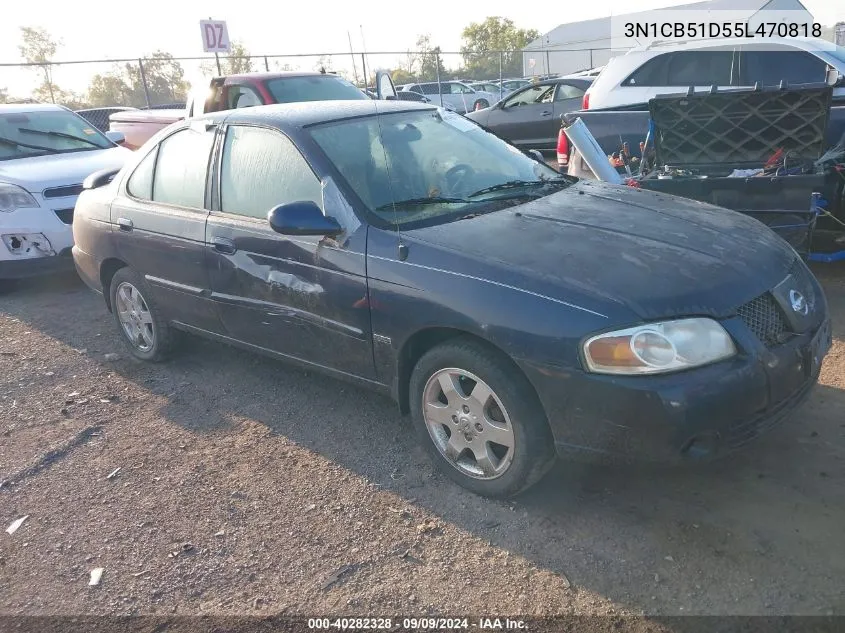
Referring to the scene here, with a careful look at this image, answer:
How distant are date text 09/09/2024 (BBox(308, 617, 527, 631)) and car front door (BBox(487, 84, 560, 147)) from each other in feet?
35.6

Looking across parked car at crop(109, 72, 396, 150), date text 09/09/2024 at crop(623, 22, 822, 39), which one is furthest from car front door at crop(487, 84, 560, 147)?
parked car at crop(109, 72, 396, 150)

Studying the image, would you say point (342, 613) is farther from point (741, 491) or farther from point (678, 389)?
point (741, 491)

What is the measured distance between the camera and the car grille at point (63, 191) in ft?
23.4

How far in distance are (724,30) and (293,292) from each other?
11019 millimetres

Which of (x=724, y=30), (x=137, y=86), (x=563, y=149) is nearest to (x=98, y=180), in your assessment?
(x=563, y=149)

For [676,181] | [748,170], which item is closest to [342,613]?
[676,181]

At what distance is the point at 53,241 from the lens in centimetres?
706

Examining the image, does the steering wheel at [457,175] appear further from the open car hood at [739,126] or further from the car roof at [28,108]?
the car roof at [28,108]

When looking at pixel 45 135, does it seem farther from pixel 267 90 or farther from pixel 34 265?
pixel 267 90

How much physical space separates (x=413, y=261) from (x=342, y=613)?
1471 millimetres

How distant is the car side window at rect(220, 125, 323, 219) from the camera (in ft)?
12.5

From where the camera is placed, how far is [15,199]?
278 inches

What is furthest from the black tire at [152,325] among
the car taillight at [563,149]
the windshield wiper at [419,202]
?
the car taillight at [563,149]

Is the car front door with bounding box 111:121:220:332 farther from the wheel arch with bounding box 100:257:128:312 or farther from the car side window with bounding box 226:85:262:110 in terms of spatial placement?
the car side window with bounding box 226:85:262:110
